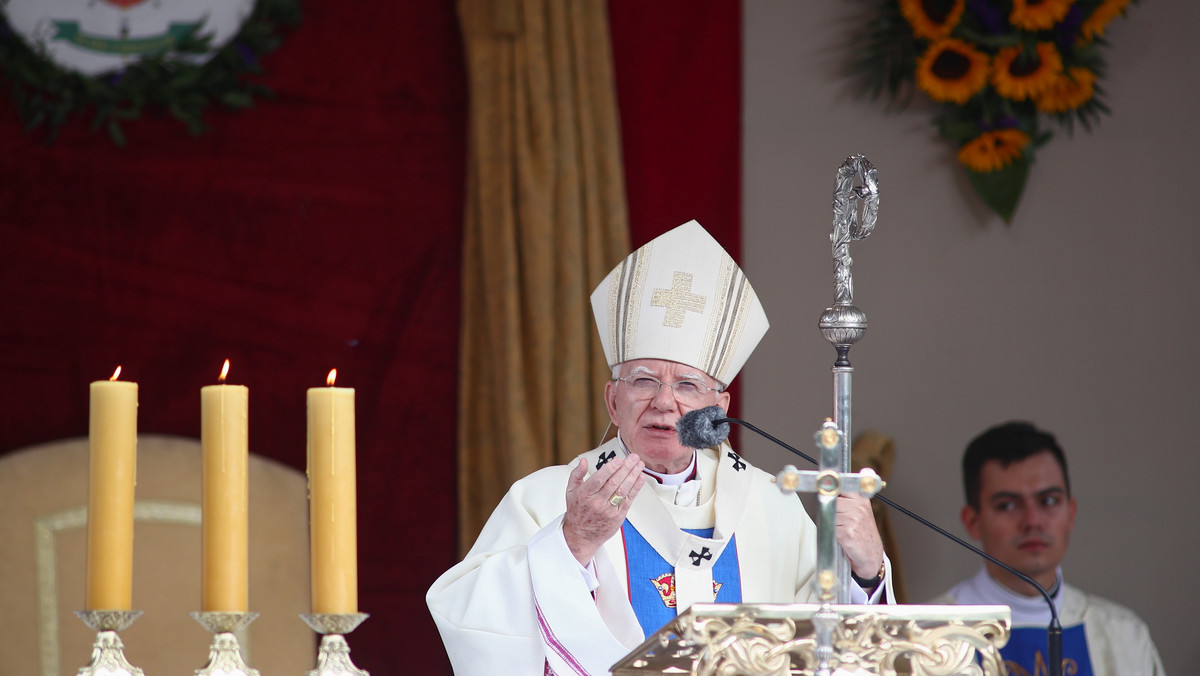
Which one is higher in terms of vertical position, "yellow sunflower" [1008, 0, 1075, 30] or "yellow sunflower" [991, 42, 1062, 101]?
"yellow sunflower" [1008, 0, 1075, 30]

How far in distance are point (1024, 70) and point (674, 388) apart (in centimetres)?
216

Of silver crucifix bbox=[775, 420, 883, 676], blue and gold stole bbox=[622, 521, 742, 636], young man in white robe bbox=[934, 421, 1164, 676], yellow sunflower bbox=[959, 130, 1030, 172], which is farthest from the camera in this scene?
yellow sunflower bbox=[959, 130, 1030, 172]

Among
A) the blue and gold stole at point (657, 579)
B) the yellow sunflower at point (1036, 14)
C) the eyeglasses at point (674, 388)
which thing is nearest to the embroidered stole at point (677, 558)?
the blue and gold stole at point (657, 579)

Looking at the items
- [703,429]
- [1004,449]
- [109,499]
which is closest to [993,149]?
[1004,449]

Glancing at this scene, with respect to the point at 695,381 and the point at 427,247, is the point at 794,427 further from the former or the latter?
the point at 695,381

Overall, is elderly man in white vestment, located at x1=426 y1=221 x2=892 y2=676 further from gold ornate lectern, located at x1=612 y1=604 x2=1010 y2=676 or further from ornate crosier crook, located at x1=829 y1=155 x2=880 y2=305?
gold ornate lectern, located at x1=612 y1=604 x2=1010 y2=676

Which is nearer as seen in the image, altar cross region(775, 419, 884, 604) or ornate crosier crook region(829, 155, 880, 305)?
altar cross region(775, 419, 884, 604)

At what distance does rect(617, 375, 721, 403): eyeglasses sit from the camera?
2744mm

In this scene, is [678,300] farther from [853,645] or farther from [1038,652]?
[1038,652]

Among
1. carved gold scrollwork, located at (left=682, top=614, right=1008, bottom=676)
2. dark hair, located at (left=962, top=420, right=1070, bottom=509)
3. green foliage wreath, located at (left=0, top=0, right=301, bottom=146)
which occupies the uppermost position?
green foliage wreath, located at (left=0, top=0, right=301, bottom=146)

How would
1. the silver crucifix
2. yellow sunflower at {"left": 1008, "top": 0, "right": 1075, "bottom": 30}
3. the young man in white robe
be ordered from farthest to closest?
yellow sunflower at {"left": 1008, "top": 0, "right": 1075, "bottom": 30}
the young man in white robe
the silver crucifix

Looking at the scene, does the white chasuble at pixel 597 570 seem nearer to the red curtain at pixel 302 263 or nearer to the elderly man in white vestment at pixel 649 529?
the elderly man in white vestment at pixel 649 529

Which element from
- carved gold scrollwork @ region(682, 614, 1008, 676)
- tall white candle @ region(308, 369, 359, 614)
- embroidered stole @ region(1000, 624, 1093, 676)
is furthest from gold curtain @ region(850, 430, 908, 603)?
tall white candle @ region(308, 369, 359, 614)

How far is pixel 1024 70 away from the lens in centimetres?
426
